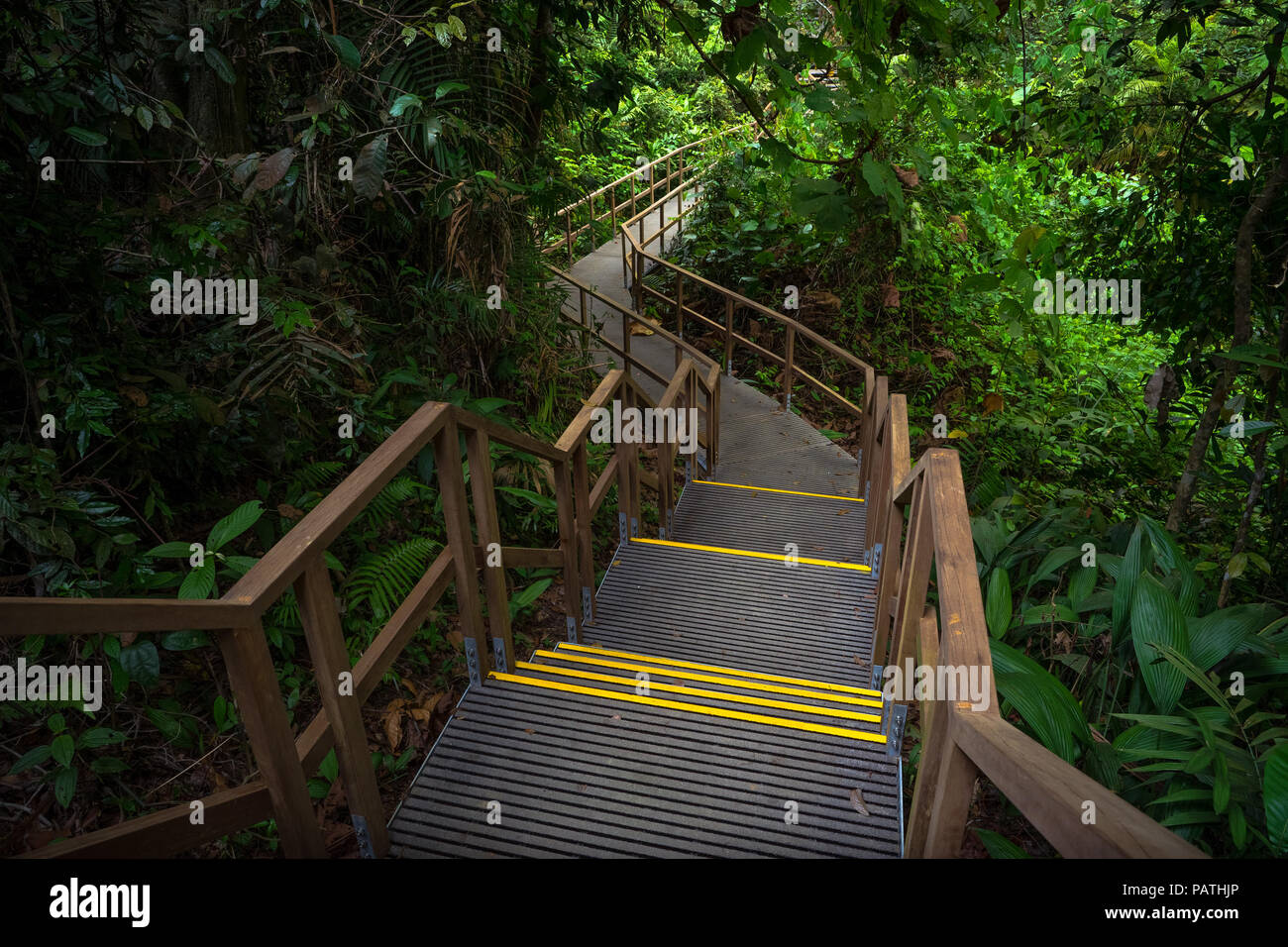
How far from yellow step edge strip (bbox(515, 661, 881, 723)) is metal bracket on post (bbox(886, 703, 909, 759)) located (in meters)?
0.25

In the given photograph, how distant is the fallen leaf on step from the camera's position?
89.2 inches

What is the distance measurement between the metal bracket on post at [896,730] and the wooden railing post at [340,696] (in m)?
1.41

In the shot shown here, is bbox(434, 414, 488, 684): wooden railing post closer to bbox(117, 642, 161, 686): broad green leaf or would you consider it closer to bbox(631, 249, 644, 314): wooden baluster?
bbox(117, 642, 161, 686): broad green leaf

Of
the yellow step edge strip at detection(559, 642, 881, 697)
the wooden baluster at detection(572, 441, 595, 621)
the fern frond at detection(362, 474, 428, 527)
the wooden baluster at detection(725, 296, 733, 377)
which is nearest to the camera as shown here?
the yellow step edge strip at detection(559, 642, 881, 697)

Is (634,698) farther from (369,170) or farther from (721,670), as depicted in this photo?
(369,170)

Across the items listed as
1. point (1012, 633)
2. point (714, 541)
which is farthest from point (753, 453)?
point (1012, 633)

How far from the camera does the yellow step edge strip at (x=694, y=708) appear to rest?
8.42 feet

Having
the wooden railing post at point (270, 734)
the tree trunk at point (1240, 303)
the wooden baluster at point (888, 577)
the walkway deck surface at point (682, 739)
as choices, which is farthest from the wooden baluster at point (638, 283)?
the wooden railing post at point (270, 734)

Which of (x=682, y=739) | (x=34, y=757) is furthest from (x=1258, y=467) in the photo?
(x=34, y=757)

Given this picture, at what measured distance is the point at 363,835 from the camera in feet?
6.93

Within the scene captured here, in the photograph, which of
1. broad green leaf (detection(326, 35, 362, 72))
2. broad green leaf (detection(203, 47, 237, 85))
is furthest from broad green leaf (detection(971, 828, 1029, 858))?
broad green leaf (detection(203, 47, 237, 85))

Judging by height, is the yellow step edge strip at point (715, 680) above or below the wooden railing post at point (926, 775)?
below

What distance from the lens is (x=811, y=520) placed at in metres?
5.75

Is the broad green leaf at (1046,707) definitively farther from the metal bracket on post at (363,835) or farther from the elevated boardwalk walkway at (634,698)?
the metal bracket on post at (363,835)
